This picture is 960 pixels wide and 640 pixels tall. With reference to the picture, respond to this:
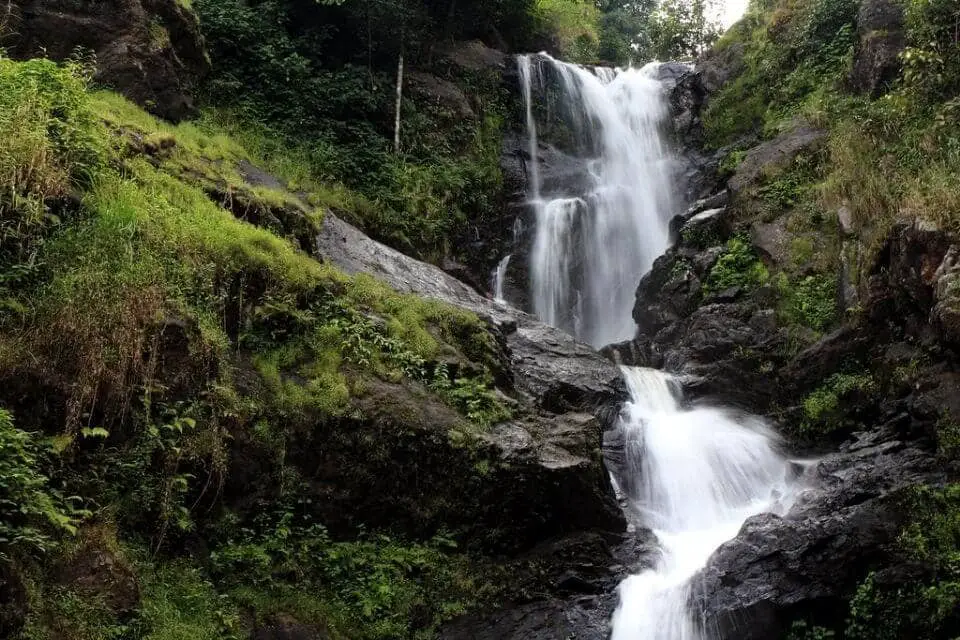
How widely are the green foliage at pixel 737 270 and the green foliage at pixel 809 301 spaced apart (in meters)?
0.58

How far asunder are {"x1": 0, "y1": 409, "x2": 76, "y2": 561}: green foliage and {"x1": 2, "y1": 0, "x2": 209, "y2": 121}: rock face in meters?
8.01

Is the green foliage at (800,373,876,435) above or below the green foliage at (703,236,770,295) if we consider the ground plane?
below

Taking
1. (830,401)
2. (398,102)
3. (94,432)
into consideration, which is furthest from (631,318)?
(94,432)

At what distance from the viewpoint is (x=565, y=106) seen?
20688 millimetres

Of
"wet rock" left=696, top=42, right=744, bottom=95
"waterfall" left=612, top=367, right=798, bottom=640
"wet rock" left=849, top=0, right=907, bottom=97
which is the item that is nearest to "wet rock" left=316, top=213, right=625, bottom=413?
"waterfall" left=612, top=367, right=798, bottom=640

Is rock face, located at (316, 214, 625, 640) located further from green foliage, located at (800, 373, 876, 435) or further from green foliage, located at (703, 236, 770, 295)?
green foliage, located at (703, 236, 770, 295)

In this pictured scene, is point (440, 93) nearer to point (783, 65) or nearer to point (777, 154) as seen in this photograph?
point (777, 154)

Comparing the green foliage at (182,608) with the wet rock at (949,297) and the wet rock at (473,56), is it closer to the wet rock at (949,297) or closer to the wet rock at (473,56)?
the wet rock at (949,297)

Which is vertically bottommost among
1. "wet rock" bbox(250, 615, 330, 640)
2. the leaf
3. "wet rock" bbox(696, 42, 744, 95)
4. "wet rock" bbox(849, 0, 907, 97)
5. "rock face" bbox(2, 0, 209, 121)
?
"wet rock" bbox(250, 615, 330, 640)

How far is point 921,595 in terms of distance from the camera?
648cm

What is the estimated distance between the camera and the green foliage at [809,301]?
1206 cm

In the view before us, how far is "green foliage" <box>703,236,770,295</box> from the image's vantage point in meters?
13.6

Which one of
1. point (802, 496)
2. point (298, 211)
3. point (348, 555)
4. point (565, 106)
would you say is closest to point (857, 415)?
point (802, 496)

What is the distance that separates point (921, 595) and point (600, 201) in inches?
503
